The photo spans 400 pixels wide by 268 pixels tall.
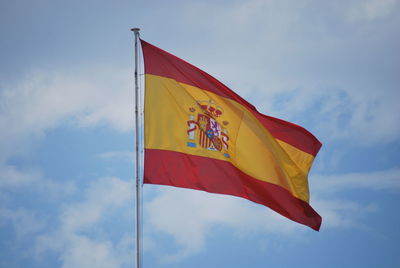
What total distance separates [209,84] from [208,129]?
159 centimetres

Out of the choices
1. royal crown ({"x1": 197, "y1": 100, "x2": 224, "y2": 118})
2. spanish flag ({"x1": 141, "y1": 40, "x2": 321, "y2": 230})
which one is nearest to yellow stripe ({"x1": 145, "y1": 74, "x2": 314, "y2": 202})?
spanish flag ({"x1": 141, "y1": 40, "x2": 321, "y2": 230})

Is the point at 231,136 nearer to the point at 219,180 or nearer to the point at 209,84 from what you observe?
the point at 219,180

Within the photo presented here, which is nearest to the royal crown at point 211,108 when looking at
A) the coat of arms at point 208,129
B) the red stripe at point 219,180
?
the coat of arms at point 208,129

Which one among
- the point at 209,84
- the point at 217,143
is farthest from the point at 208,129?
the point at 209,84

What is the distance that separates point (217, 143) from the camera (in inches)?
860

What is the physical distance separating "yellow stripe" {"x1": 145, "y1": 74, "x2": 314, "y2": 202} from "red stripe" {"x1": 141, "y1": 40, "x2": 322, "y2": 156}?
0.19m

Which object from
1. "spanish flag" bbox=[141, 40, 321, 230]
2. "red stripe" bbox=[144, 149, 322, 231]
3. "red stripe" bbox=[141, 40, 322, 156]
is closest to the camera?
"red stripe" bbox=[144, 149, 322, 231]

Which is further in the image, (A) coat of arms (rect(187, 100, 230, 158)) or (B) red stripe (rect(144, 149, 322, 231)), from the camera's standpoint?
(A) coat of arms (rect(187, 100, 230, 158))

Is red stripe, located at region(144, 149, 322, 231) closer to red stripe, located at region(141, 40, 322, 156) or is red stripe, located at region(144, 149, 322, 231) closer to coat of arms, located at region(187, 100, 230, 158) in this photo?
coat of arms, located at region(187, 100, 230, 158)

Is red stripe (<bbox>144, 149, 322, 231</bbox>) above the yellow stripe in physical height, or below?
below

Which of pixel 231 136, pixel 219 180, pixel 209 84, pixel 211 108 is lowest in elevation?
pixel 219 180

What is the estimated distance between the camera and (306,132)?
77.1ft

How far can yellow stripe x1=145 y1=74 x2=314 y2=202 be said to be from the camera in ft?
68.6

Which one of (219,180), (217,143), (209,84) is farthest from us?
(209,84)
